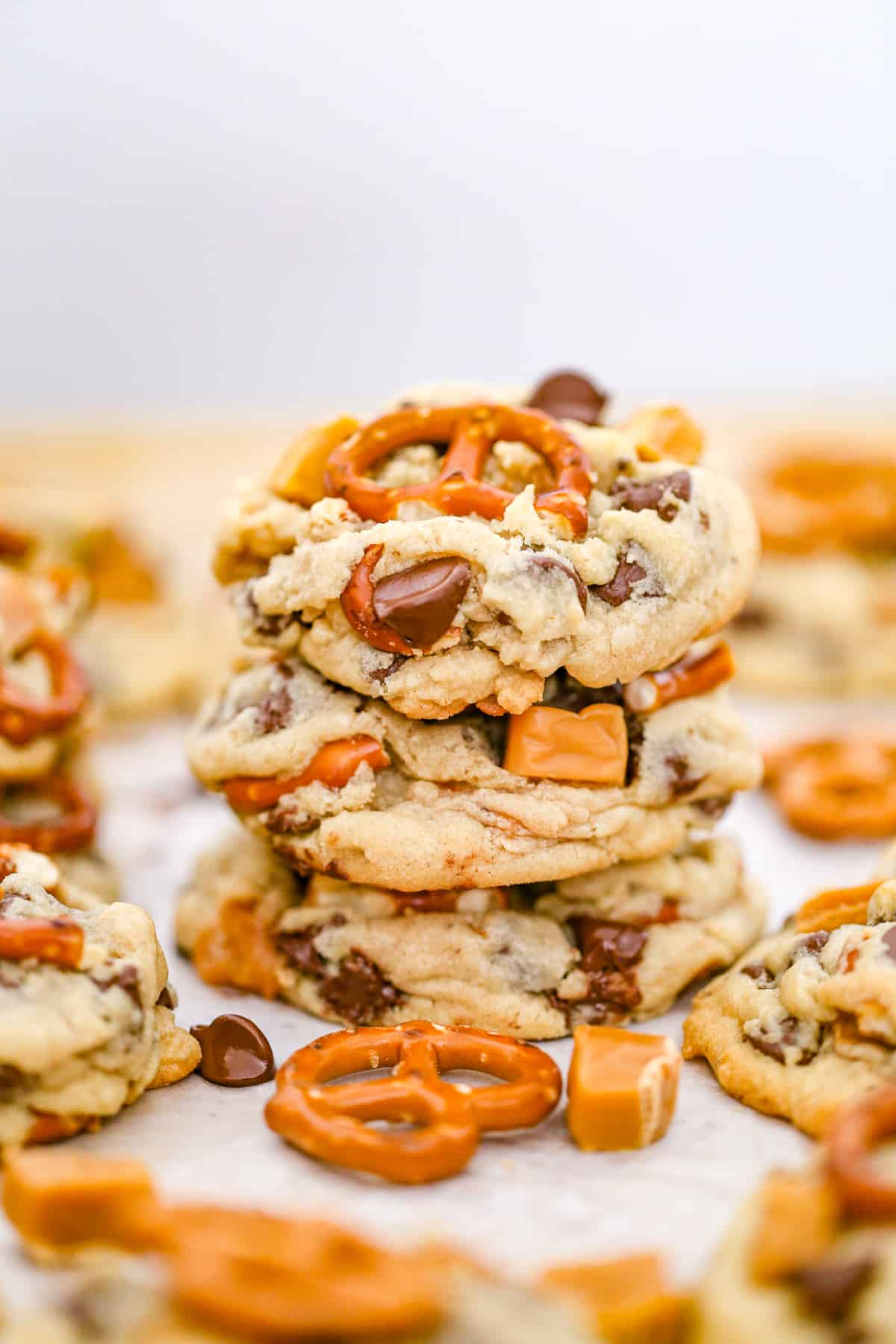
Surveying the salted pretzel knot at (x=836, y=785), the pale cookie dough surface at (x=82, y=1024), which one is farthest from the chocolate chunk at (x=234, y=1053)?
the salted pretzel knot at (x=836, y=785)

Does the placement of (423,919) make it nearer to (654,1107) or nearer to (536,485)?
(654,1107)

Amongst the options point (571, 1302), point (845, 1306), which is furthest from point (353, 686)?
point (845, 1306)

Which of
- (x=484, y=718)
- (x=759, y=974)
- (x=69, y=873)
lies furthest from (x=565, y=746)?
(x=69, y=873)

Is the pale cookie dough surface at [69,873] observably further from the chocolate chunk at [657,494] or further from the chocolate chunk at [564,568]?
the chocolate chunk at [657,494]

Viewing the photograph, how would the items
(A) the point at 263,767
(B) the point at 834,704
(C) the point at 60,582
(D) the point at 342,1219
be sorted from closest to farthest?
(D) the point at 342,1219 → (A) the point at 263,767 → (C) the point at 60,582 → (B) the point at 834,704

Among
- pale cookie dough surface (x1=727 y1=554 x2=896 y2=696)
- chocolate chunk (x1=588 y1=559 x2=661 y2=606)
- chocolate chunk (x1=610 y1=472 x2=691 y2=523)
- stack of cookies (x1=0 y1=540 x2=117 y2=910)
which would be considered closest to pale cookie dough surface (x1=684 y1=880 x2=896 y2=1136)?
chocolate chunk (x1=588 y1=559 x2=661 y2=606)
